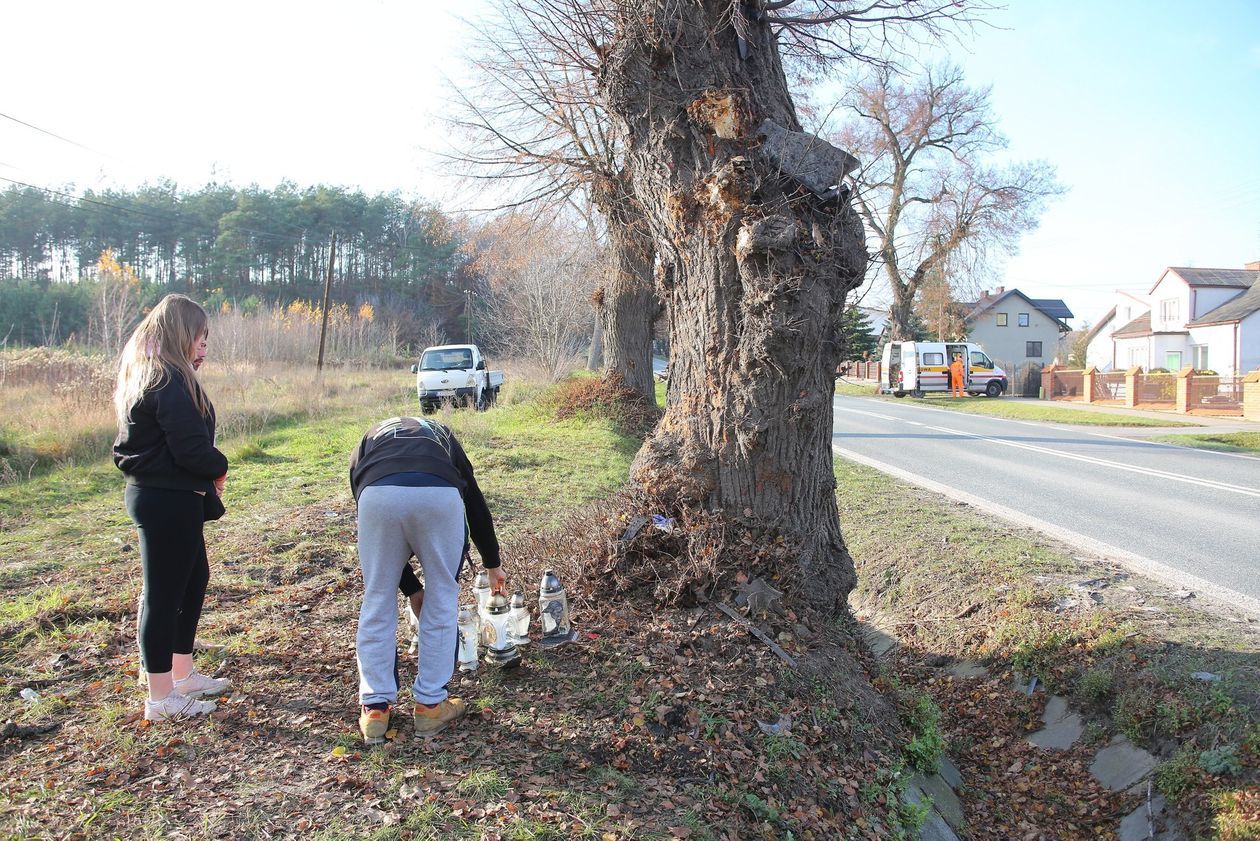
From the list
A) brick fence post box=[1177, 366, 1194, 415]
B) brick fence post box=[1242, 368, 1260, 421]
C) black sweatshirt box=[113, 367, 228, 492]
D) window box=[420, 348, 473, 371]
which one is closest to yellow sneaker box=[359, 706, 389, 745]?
black sweatshirt box=[113, 367, 228, 492]

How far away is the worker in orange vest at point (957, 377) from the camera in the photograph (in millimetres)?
34469

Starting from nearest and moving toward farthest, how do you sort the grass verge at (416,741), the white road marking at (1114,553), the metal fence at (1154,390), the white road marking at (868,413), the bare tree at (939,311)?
the grass verge at (416,741), the white road marking at (1114,553), the white road marking at (868,413), the metal fence at (1154,390), the bare tree at (939,311)

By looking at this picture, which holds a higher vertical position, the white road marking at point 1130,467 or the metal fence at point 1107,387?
the metal fence at point 1107,387

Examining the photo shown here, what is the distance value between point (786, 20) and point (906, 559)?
15.2 ft

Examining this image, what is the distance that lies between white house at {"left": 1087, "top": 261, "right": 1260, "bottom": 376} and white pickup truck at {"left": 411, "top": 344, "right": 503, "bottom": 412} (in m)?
37.3

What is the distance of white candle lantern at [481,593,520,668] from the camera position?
12.1ft

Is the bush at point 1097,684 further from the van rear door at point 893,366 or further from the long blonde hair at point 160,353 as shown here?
the van rear door at point 893,366

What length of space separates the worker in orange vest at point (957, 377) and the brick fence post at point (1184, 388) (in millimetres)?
10808

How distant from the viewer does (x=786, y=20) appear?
5.12 meters

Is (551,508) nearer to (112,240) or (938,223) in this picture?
(938,223)

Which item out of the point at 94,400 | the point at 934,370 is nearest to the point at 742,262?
the point at 94,400

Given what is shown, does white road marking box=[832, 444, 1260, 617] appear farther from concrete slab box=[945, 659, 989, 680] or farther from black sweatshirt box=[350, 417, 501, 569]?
black sweatshirt box=[350, 417, 501, 569]

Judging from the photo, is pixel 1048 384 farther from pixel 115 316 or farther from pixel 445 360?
pixel 115 316

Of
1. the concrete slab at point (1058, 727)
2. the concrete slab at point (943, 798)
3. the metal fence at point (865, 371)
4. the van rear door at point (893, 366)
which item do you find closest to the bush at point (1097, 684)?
the concrete slab at point (1058, 727)
